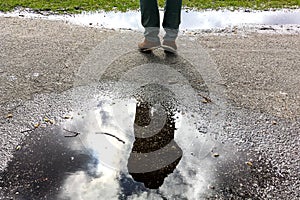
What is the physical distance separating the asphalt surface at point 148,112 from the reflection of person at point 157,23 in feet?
0.48

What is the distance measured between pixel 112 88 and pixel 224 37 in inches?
85.2

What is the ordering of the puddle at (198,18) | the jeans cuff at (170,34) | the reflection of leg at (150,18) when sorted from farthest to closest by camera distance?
1. the puddle at (198,18)
2. the jeans cuff at (170,34)
3. the reflection of leg at (150,18)

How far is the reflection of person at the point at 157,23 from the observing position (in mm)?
4359

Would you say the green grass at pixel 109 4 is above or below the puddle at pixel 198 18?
above

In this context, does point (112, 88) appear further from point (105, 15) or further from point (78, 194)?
point (105, 15)

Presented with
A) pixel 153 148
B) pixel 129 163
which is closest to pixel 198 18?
pixel 153 148

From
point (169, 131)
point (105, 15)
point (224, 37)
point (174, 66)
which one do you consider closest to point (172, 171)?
point (169, 131)

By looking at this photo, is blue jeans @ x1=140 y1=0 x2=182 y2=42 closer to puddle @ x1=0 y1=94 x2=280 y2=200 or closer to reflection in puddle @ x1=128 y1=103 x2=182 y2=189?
reflection in puddle @ x1=128 y1=103 x2=182 y2=189

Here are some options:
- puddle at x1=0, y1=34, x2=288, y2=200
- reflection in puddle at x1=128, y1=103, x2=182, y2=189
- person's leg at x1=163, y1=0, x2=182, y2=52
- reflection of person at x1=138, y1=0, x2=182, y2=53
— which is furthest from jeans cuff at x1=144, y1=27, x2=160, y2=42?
reflection in puddle at x1=128, y1=103, x2=182, y2=189

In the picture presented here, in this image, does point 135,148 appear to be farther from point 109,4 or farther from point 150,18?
point 109,4

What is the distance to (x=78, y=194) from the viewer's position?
8.25 feet

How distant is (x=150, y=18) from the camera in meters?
4.44

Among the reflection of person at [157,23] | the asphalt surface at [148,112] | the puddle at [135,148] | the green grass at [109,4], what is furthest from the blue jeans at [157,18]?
the green grass at [109,4]

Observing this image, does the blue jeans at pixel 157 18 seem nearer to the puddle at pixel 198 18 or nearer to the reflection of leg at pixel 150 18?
the reflection of leg at pixel 150 18
